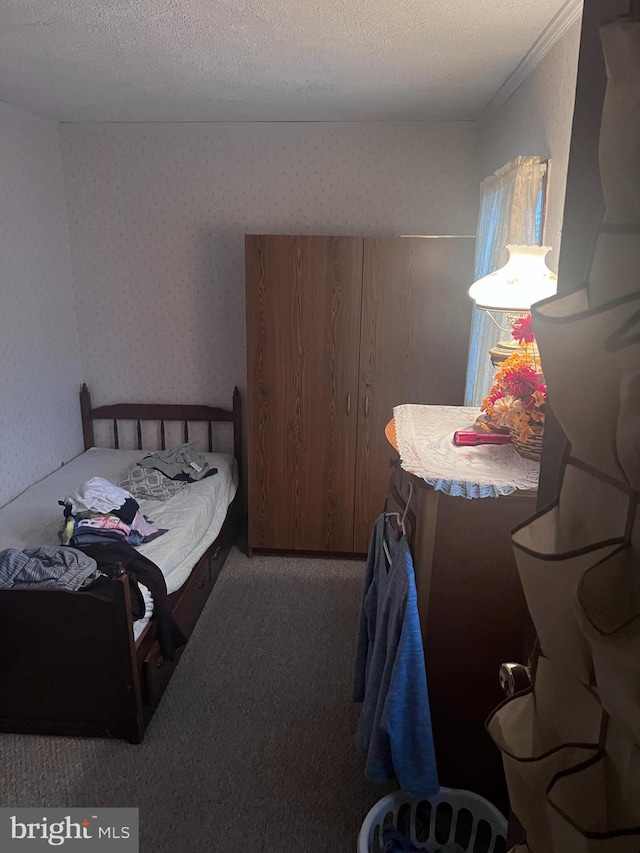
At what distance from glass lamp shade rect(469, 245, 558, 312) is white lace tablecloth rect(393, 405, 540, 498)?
42 cm

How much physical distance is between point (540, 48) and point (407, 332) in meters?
1.39

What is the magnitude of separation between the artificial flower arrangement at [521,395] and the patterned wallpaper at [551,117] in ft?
1.20

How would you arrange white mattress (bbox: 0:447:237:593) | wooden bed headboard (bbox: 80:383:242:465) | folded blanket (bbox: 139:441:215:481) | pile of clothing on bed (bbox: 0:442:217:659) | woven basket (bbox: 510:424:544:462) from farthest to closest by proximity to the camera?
wooden bed headboard (bbox: 80:383:242:465) < folded blanket (bbox: 139:441:215:481) < white mattress (bbox: 0:447:237:593) < pile of clothing on bed (bbox: 0:442:217:659) < woven basket (bbox: 510:424:544:462)

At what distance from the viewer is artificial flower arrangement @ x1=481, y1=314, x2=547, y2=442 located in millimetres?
1610

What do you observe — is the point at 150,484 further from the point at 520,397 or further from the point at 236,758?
the point at 520,397

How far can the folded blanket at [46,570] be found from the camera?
1.95 meters

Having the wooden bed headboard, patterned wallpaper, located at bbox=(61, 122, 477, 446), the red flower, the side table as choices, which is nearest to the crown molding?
patterned wallpaper, located at bbox=(61, 122, 477, 446)

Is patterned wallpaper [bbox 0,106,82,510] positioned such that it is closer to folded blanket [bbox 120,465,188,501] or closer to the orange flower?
folded blanket [bbox 120,465,188,501]

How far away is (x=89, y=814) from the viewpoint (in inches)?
68.7

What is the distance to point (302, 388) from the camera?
10.4 ft

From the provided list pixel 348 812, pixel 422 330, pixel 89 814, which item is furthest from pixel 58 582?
pixel 422 330

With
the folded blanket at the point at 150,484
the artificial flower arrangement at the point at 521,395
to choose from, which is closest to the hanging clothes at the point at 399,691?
the artificial flower arrangement at the point at 521,395

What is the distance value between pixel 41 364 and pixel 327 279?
5.75 feet

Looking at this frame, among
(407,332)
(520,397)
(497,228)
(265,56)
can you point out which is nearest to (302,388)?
(407,332)
